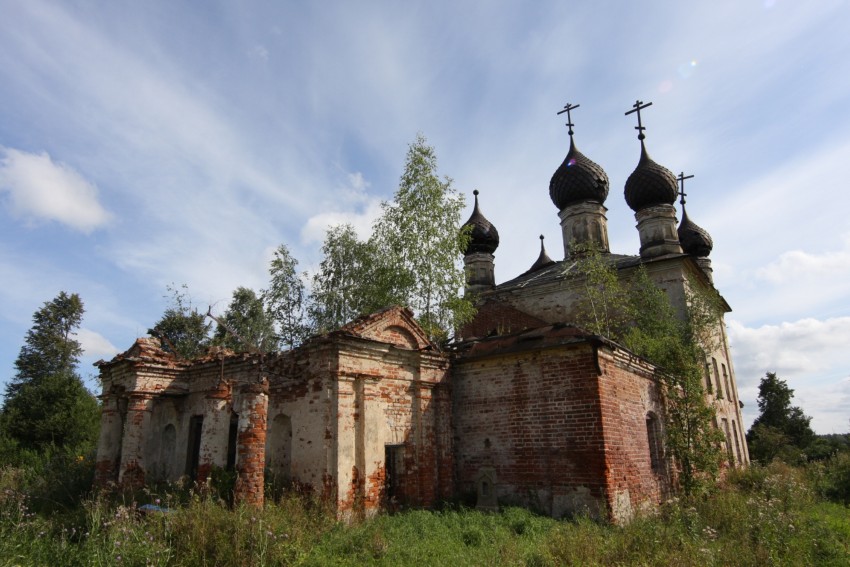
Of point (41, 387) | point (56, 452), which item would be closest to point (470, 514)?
point (56, 452)

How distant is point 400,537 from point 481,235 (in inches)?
627

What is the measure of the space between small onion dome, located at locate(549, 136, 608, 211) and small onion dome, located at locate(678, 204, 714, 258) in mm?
7832

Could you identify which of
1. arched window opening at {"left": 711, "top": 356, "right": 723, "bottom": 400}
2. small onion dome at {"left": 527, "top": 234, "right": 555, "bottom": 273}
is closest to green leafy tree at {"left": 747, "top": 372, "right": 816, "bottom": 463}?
arched window opening at {"left": 711, "top": 356, "right": 723, "bottom": 400}

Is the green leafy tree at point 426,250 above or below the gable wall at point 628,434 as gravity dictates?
above

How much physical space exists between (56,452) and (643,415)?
2193cm

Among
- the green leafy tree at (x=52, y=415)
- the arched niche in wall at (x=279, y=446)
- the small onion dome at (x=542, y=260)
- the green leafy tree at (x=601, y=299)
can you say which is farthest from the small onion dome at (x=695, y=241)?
the green leafy tree at (x=52, y=415)

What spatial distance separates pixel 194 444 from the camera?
1225cm

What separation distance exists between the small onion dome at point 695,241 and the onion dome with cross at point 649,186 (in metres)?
7.78

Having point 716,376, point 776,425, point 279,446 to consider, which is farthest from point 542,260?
point 776,425

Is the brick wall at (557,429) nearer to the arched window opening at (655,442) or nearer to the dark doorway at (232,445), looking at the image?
the arched window opening at (655,442)

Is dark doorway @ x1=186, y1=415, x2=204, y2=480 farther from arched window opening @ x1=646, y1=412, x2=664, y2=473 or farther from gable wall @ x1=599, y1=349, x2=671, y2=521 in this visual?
arched window opening @ x1=646, y1=412, x2=664, y2=473

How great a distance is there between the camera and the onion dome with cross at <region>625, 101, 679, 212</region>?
19359 mm

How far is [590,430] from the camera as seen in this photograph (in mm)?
9273

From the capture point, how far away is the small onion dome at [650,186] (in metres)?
19.3
